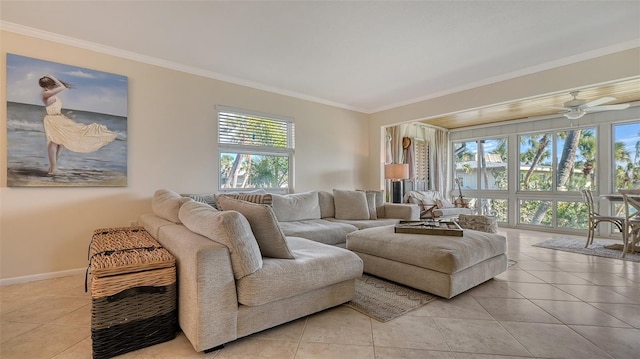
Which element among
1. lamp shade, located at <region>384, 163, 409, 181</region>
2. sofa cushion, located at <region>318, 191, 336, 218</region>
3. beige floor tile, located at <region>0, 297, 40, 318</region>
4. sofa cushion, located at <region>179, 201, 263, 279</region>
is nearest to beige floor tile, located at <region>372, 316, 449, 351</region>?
sofa cushion, located at <region>179, 201, 263, 279</region>

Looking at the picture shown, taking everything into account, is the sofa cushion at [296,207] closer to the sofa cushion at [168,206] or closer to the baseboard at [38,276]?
the sofa cushion at [168,206]

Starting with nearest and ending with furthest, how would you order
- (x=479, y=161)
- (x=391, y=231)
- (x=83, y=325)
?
(x=83, y=325)
(x=391, y=231)
(x=479, y=161)

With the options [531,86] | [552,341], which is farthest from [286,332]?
[531,86]

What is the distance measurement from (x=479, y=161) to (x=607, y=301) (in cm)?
518

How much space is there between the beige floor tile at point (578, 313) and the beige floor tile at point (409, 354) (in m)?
1.07

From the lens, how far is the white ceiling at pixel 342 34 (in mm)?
2424

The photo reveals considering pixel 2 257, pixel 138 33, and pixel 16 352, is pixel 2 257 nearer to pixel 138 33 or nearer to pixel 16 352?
pixel 16 352

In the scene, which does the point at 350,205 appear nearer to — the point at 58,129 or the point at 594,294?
the point at 594,294

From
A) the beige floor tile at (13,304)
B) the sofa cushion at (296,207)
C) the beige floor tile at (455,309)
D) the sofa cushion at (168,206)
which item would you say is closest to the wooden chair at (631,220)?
the beige floor tile at (455,309)

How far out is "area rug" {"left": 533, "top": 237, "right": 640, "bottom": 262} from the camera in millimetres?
3795

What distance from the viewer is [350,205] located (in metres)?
4.31

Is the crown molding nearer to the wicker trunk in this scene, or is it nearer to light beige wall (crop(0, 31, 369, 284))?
light beige wall (crop(0, 31, 369, 284))

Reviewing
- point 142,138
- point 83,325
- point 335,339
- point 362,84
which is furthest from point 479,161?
point 83,325

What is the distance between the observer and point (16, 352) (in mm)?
1623
